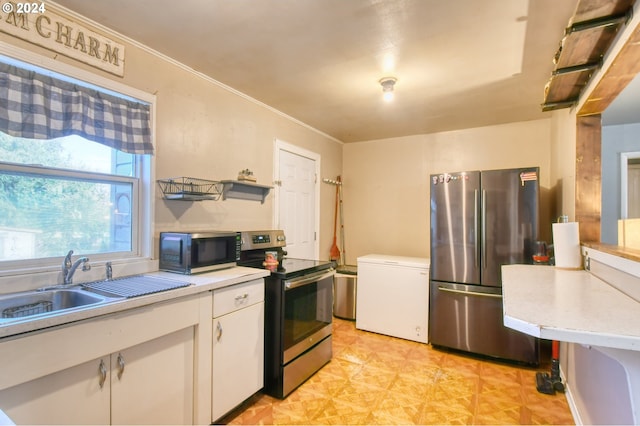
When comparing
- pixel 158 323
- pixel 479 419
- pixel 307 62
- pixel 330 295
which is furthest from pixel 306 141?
pixel 479 419

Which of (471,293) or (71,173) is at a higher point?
(71,173)

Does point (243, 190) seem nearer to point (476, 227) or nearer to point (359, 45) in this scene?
point (359, 45)

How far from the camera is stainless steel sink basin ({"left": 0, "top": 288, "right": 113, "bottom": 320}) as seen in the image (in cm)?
142

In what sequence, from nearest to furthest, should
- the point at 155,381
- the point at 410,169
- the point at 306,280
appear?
1. the point at 155,381
2. the point at 306,280
3. the point at 410,169

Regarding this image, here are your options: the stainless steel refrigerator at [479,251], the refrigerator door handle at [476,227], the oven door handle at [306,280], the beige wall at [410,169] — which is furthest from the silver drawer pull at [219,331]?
the beige wall at [410,169]

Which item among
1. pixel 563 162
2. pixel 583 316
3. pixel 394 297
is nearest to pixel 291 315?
pixel 394 297

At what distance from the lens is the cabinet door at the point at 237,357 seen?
1.87 metres

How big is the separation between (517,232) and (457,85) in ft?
4.56

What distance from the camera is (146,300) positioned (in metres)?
1.49

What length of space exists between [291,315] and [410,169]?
2635mm

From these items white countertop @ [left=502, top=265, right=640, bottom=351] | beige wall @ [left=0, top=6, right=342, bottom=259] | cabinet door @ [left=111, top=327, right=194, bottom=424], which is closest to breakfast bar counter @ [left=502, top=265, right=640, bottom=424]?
white countertop @ [left=502, top=265, right=640, bottom=351]

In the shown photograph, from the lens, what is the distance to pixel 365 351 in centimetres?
304

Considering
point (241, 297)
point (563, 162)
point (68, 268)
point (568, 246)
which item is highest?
point (563, 162)

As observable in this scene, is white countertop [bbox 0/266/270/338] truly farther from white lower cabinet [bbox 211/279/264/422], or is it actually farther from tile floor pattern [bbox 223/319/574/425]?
tile floor pattern [bbox 223/319/574/425]
